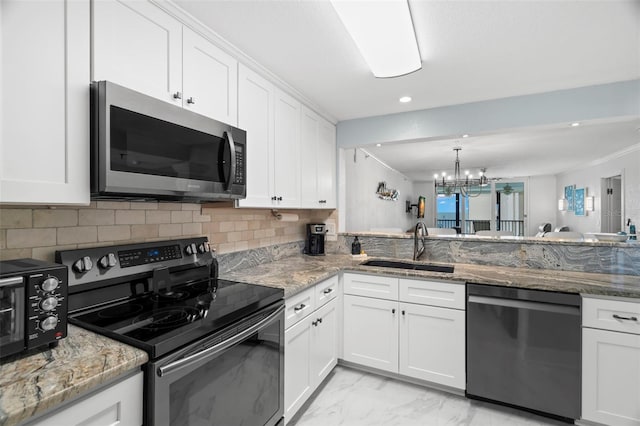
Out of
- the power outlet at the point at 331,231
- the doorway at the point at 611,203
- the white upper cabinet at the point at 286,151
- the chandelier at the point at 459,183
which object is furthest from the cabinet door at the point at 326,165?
the doorway at the point at 611,203

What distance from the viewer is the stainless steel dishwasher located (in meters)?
1.85

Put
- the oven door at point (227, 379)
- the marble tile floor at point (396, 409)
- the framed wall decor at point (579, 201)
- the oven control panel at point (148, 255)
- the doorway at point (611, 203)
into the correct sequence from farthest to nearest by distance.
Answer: the framed wall decor at point (579, 201)
the doorway at point (611, 203)
the marble tile floor at point (396, 409)
the oven control panel at point (148, 255)
the oven door at point (227, 379)

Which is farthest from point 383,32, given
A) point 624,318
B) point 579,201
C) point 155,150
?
point 579,201

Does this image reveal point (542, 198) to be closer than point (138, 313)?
No

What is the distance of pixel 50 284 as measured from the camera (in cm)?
93

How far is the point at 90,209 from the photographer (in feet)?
4.58

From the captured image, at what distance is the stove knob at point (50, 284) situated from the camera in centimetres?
92

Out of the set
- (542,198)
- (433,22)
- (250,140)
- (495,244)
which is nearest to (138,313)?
(250,140)

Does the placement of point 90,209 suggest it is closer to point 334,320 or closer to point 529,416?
point 334,320

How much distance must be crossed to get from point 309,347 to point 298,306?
360 mm

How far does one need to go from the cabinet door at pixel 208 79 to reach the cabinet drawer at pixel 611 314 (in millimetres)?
2366

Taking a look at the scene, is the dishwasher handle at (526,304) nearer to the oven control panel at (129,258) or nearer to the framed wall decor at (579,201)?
the oven control panel at (129,258)

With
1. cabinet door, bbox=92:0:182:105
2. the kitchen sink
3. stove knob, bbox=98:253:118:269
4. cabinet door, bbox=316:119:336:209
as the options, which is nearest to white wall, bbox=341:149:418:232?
cabinet door, bbox=316:119:336:209

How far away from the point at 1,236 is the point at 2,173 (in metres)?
0.39
